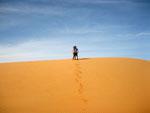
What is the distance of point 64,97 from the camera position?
11375 mm

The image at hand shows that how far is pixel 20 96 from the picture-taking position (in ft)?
38.4

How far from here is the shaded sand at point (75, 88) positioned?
10383 millimetres

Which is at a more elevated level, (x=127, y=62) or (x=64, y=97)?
(x=127, y=62)

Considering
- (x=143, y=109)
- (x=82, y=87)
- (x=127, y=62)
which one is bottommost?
(x=143, y=109)

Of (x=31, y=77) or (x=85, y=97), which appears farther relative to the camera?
(x=31, y=77)

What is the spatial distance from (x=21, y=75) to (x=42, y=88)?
10.5 ft

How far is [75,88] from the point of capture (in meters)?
12.5

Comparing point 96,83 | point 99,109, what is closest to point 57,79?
point 96,83

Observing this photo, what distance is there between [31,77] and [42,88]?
87.7 inches

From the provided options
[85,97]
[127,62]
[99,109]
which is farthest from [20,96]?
[127,62]

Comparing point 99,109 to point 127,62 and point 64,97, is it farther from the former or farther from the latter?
point 127,62

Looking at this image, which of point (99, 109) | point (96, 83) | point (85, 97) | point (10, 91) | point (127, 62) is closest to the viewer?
point (99, 109)

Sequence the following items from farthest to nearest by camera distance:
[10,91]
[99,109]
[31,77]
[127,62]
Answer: [127,62] → [31,77] → [10,91] → [99,109]

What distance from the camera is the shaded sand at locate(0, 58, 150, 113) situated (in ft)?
34.1
